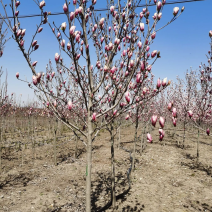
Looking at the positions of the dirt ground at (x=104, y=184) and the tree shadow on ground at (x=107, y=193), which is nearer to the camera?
the tree shadow on ground at (x=107, y=193)

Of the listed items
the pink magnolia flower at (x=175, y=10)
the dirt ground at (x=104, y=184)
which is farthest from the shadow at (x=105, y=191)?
the pink magnolia flower at (x=175, y=10)

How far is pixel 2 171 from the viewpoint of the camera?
7.43 meters

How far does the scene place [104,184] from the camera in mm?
6199

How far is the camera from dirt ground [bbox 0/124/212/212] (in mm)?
4852

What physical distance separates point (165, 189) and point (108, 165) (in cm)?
299

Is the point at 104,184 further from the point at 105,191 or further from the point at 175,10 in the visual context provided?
the point at 175,10

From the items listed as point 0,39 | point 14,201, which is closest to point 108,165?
point 14,201

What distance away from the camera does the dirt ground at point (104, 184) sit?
4852 millimetres

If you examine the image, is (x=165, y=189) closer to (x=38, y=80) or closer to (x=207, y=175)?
(x=207, y=175)

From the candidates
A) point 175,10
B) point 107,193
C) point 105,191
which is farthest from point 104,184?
point 175,10

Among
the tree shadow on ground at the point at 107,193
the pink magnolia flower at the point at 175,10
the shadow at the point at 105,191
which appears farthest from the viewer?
the shadow at the point at 105,191

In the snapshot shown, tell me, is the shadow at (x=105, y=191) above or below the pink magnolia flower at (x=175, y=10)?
below

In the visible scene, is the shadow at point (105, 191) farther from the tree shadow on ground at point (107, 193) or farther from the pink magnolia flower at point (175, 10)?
the pink magnolia flower at point (175, 10)

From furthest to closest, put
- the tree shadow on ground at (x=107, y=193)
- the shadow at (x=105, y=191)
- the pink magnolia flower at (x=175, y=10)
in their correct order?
the shadow at (x=105, y=191), the tree shadow on ground at (x=107, y=193), the pink magnolia flower at (x=175, y=10)
